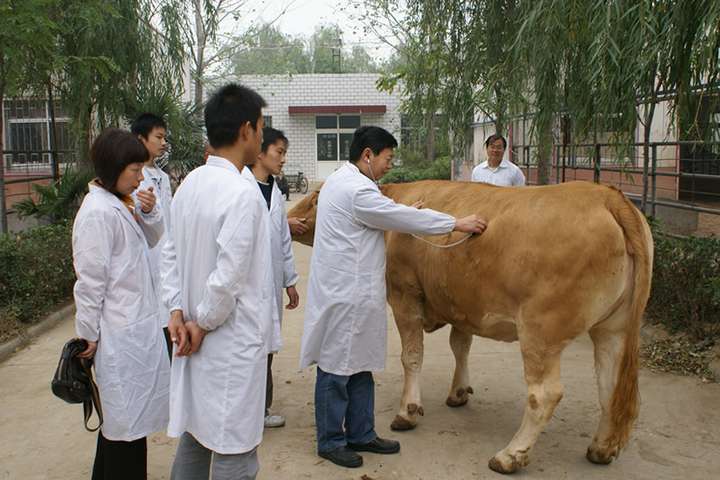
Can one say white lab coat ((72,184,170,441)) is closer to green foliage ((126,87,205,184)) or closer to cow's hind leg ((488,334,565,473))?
cow's hind leg ((488,334,565,473))

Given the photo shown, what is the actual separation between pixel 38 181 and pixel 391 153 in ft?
32.4

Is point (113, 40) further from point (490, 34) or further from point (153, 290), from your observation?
point (153, 290)

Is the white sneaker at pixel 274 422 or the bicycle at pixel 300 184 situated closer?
the white sneaker at pixel 274 422

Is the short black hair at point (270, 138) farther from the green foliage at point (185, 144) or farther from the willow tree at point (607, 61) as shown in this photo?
the green foliage at point (185, 144)

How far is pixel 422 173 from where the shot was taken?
23.9 meters

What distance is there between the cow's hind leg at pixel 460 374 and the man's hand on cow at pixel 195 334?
2533 mm

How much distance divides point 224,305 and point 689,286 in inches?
171

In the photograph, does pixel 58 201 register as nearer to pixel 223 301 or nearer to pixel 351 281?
pixel 351 281

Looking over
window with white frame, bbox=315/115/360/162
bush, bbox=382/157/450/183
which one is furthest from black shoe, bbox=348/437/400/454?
window with white frame, bbox=315/115/360/162

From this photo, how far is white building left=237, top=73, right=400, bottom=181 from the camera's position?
107ft

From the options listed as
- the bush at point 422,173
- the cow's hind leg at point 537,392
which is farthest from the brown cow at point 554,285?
the bush at point 422,173

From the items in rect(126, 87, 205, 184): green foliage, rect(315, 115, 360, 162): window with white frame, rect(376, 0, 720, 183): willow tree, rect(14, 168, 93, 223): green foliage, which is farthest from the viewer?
rect(315, 115, 360, 162): window with white frame

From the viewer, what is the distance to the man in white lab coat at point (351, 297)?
3.89 metres

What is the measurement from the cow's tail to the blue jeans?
4.30 ft
